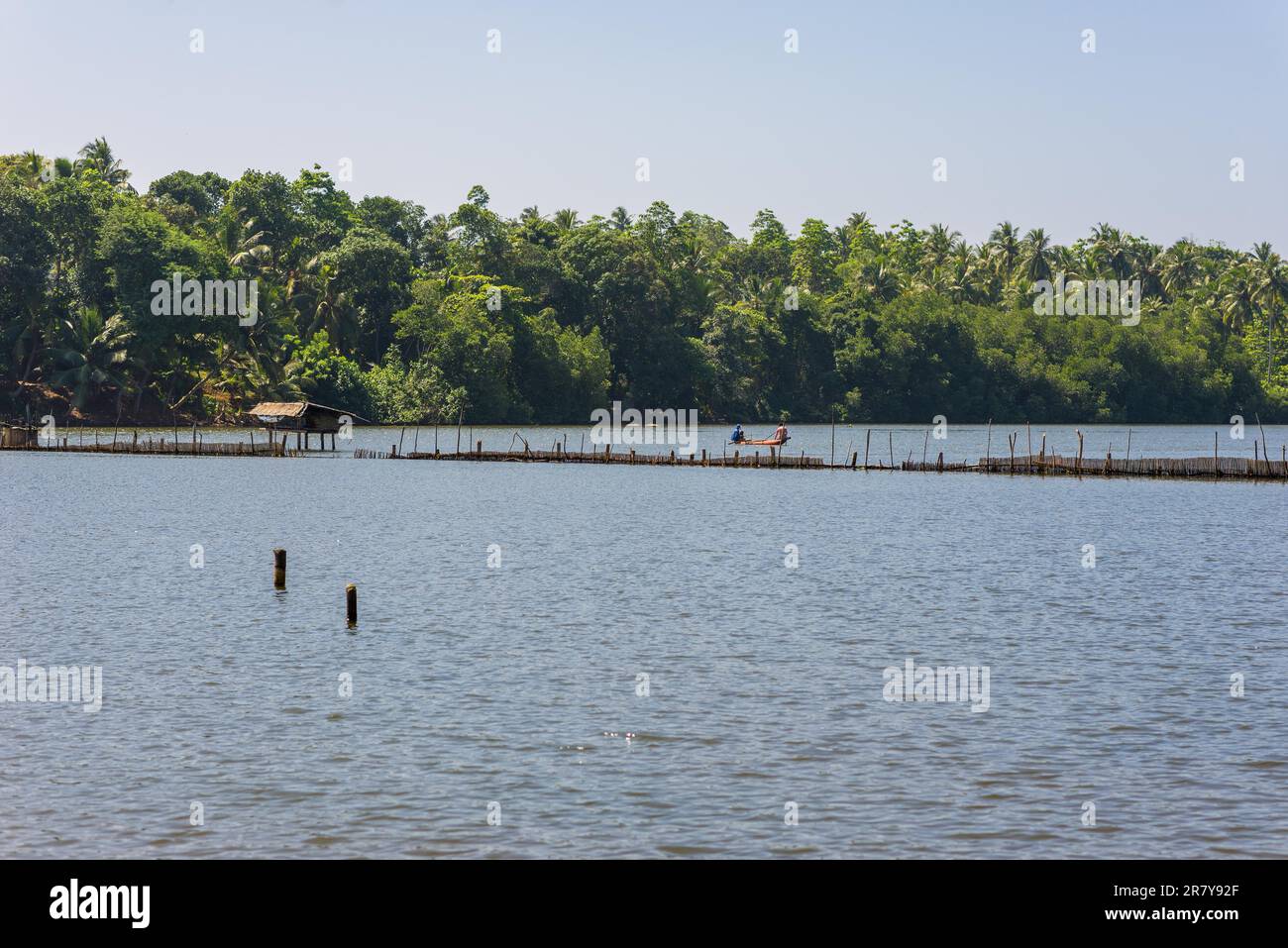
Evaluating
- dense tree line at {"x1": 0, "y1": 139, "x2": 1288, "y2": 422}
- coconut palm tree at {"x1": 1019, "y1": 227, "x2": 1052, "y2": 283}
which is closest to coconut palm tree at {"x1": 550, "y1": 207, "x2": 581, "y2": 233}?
dense tree line at {"x1": 0, "y1": 139, "x2": 1288, "y2": 422}

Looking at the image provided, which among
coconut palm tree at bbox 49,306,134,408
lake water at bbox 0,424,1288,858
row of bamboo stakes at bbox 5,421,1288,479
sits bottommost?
lake water at bbox 0,424,1288,858

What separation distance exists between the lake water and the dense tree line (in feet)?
239

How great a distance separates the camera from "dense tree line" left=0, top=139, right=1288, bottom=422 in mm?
125375

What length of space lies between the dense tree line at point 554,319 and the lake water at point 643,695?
72810mm

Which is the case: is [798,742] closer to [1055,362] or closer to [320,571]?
[320,571]

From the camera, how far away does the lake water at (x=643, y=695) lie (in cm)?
1681

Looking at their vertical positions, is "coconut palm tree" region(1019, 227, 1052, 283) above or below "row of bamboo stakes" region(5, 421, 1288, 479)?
above

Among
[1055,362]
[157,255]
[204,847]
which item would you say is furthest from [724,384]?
[204,847]

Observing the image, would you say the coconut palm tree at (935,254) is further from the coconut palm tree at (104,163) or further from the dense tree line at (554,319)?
the coconut palm tree at (104,163)

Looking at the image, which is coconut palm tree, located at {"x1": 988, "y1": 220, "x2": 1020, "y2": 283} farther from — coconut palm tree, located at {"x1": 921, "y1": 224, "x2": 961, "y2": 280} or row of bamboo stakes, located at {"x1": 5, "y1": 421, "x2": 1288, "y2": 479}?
row of bamboo stakes, located at {"x1": 5, "y1": 421, "x2": 1288, "y2": 479}

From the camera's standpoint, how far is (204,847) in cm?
1586

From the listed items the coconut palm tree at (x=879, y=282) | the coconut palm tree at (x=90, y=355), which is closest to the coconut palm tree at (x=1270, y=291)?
the coconut palm tree at (x=879, y=282)
